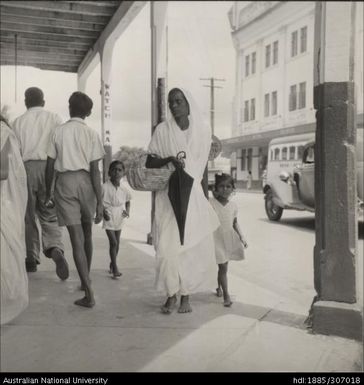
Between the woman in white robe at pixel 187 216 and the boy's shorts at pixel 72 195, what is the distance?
0.61 metres

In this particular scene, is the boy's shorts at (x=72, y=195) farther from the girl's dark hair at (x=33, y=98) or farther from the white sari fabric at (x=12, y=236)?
the girl's dark hair at (x=33, y=98)

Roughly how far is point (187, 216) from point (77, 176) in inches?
38.6

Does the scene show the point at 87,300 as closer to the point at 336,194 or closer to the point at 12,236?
the point at 12,236

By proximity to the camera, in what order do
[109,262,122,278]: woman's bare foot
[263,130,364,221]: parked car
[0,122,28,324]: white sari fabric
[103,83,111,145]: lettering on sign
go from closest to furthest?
[0,122,28,324]: white sari fabric, [109,262,122,278]: woman's bare foot, [103,83,111,145]: lettering on sign, [263,130,364,221]: parked car

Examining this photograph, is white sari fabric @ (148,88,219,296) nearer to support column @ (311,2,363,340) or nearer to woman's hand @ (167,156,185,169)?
woman's hand @ (167,156,185,169)

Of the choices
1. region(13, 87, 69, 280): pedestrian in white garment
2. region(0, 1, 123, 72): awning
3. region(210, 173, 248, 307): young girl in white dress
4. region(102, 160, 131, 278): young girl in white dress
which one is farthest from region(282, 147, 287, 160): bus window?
region(210, 173, 248, 307): young girl in white dress

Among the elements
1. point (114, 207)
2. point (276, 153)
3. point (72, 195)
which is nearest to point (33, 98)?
point (114, 207)

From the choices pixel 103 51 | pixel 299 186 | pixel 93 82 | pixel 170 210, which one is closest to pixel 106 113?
pixel 103 51

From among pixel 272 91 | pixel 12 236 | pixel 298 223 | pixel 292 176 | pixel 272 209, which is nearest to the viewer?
pixel 12 236

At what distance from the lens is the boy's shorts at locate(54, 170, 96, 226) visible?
3.97 meters

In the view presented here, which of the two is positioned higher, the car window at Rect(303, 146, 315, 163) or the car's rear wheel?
the car window at Rect(303, 146, 315, 163)

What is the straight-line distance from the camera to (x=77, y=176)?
4.01 meters

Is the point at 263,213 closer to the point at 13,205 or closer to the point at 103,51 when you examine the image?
the point at 103,51

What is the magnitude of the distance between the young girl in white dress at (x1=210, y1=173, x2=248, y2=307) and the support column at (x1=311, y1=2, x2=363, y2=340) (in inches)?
35.0
